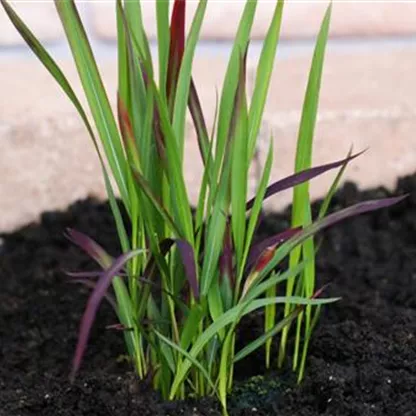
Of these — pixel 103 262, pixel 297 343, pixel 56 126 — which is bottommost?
pixel 297 343

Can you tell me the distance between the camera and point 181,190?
36.5 inches

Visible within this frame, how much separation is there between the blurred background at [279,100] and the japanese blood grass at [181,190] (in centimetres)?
50

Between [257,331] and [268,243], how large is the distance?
0.69 ft

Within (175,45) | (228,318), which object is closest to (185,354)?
(228,318)

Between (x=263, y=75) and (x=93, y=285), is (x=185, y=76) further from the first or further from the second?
(x=93, y=285)

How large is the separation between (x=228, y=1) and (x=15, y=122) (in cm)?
34

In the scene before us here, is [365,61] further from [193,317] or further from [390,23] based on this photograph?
[193,317]

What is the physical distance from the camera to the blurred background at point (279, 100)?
1.48 meters

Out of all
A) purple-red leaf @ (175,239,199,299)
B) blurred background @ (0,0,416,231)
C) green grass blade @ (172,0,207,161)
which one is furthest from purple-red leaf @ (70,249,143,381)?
blurred background @ (0,0,416,231)

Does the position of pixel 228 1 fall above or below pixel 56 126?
above

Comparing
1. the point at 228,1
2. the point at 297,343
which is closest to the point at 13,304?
the point at 297,343

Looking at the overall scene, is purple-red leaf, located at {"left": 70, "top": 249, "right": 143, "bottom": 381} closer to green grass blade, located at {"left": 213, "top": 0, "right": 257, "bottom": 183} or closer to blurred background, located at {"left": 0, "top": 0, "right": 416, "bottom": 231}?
green grass blade, located at {"left": 213, "top": 0, "right": 257, "bottom": 183}

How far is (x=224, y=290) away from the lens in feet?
3.21

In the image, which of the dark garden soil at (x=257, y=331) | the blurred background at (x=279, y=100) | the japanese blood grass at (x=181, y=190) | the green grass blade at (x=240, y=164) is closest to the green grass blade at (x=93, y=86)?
the japanese blood grass at (x=181, y=190)
